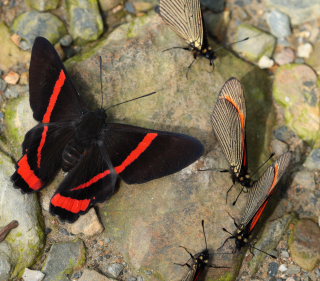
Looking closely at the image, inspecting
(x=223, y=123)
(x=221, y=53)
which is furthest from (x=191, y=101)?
(x=221, y=53)

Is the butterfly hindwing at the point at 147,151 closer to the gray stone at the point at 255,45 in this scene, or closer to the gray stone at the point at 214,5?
the gray stone at the point at 255,45

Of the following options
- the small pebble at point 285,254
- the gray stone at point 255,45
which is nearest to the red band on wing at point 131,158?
the small pebble at point 285,254

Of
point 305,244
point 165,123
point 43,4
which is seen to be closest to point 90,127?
point 165,123

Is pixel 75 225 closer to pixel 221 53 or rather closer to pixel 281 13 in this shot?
pixel 221 53

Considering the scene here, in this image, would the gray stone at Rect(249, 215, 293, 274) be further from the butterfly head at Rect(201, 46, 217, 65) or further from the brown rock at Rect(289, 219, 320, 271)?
the butterfly head at Rect(201, 46, 217, 65)

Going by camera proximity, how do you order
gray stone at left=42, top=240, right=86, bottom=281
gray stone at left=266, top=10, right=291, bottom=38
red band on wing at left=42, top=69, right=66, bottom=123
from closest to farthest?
red band on wing at left=42, top=69, right=66, bottom=123 → gray stone at left=42, top=240, right=86, bottom=281 → gray stone at left=266, top=10, right=291, bottom=38

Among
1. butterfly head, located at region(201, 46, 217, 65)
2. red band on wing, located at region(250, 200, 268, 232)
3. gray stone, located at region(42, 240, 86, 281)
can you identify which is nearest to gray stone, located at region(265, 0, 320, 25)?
butterfly head, located at region(201, 46, 217, 65)
